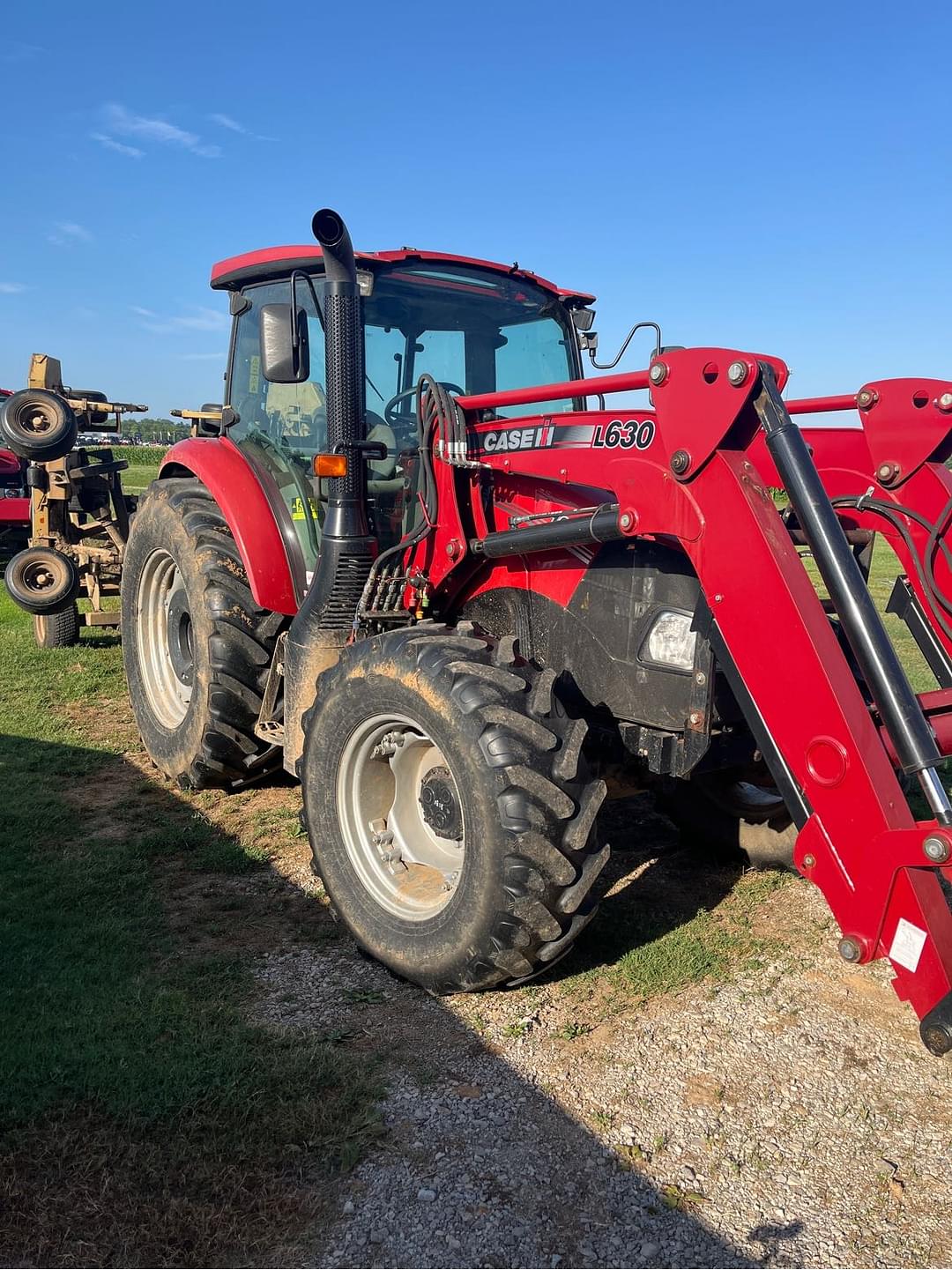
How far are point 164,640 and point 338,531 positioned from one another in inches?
80.6

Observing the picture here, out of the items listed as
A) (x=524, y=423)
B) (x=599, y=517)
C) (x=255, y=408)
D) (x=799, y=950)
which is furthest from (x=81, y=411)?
(x=799, y=950)

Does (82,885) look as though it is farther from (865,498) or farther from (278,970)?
(865,498)

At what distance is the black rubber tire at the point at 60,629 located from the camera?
27.3 feet

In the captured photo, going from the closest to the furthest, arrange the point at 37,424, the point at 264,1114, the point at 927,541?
the point at 264,1114
the point at 927,541
the point at 37,424

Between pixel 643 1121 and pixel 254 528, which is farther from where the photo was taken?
pixel 254 528

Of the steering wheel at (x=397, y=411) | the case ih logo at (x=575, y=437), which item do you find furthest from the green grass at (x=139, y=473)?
the case ih logo at (x=575, y=437)

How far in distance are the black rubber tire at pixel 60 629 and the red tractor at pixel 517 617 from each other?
3779mm

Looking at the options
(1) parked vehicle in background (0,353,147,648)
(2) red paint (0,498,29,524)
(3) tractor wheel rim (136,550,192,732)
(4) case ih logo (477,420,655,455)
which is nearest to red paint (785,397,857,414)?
(4) case ih logo (477,420,655,455)

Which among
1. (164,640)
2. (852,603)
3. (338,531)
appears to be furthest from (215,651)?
(852,603)

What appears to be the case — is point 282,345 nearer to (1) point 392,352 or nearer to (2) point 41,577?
(1) point 392,352

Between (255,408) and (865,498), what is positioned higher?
(255,408)

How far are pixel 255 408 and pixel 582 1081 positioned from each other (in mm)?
3507

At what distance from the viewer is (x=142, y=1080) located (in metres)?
2.65

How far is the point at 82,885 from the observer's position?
3.83m
